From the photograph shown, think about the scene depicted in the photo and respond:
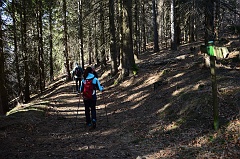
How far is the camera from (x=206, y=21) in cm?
1120

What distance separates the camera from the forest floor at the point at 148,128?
621 cm

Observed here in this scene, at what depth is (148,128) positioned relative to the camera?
330 inches

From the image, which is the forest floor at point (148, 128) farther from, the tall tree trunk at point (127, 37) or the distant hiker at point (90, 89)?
the tall tree trunk at point (127, 37)

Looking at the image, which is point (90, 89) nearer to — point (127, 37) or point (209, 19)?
point (209, 19)

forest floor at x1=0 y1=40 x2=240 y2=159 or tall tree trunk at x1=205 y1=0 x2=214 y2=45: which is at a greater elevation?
tall tree trunk at x1=205 y1=0 x2=214 y2=45

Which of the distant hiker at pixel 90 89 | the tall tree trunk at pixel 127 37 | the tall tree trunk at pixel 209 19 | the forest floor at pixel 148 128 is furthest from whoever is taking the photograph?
the tall tree trunk at pixel 127 37

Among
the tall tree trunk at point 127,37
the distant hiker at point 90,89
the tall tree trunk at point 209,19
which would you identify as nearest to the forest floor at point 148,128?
the distant hiker at point 90,89

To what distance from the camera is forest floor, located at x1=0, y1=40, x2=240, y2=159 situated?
6.21m

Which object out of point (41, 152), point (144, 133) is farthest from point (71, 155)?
point (144, 133)

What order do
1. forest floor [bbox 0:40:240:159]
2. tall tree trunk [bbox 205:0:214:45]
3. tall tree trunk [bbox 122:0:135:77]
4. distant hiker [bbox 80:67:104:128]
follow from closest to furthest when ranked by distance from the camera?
1. forest floor [bbox 0:40:240:159]
2. distant hiker [bbox 80:67:104:128]
3. tall tree trunk [bbox 205:0:214:45]
4. tall tree trunk [bbox 122:0:135:77]

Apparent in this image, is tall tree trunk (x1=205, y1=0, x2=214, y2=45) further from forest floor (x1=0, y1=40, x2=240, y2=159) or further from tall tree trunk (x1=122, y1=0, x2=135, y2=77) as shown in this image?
tall tree trunk (x1=122, y1=0, x2=135, y2=77)

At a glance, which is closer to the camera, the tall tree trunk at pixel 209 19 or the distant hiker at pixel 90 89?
the distant hiker at pixel 90 89

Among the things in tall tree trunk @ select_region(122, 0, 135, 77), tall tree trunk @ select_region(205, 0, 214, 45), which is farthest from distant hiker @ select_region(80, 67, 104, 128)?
tall tree trunk @ select_region(122, 0, 135, 77)

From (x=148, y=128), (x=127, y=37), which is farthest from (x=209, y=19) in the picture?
(x=127, y=37)
